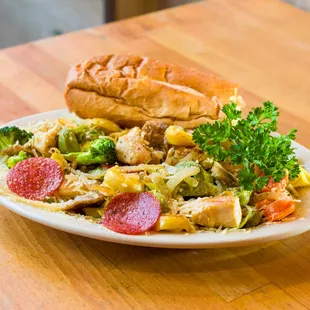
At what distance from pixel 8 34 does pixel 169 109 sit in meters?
4.63

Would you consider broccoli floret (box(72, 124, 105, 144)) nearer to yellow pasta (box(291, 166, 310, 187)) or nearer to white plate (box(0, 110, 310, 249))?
white plate (box(0, 110, 310, 249))

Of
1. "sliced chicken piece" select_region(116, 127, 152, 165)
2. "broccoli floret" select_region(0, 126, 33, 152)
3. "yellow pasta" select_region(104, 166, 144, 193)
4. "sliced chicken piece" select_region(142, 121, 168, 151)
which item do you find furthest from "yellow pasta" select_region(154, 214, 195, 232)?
"broccoli floret" select_region(0, 126, 33, 152)

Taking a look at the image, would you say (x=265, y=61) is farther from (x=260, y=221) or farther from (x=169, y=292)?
(x=169, y=292)

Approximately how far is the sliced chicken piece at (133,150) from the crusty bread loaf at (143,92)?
18cm

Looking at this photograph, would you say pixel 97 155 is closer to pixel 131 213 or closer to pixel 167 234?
pixel 131 213

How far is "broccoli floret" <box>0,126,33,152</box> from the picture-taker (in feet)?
6.77

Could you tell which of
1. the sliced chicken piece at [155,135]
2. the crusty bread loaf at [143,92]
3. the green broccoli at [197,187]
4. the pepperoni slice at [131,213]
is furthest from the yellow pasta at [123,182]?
the crusty bread loaf at [143,92]

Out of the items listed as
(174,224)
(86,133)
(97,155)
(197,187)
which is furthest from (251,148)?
(86,133)

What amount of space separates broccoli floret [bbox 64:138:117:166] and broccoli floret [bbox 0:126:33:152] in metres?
0.19

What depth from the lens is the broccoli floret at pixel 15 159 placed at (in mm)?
1956

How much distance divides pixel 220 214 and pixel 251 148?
0.72 feet

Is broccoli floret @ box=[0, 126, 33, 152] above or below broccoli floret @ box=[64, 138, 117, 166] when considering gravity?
below

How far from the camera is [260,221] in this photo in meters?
1.76

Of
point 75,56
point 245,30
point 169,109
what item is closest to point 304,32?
point 245,30
